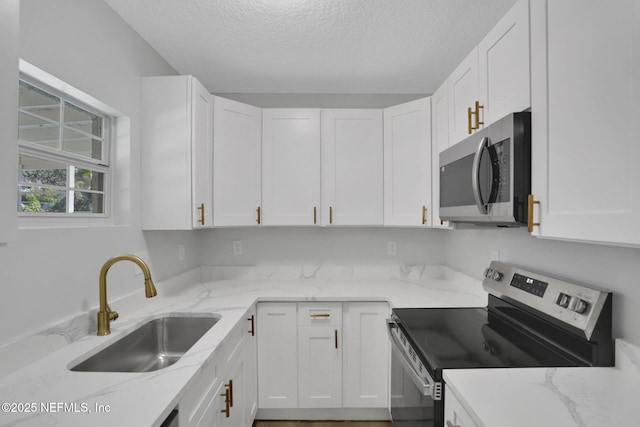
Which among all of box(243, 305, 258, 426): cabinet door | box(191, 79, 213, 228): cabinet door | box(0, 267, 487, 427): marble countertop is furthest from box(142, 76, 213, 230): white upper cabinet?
box(243, 305, 258, 426): cabinet door

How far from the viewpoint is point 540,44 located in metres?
0.97

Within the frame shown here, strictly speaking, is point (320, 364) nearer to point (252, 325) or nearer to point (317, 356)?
point (317, 356)

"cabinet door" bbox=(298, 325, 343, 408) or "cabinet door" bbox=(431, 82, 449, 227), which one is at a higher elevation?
"cabinet door" bbox=(431, 82, 449, 227)

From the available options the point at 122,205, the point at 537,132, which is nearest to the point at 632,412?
the point at 537,132

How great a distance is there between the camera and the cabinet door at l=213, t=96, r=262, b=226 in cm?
214

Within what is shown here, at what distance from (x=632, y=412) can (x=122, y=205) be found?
2.19 metres

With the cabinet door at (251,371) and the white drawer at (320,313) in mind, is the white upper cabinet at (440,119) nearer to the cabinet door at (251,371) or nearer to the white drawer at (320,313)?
the white drawer at (320,313)

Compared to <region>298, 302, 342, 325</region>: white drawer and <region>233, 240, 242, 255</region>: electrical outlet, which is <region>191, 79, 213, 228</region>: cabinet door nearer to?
<region>233, 240, 242, 255</region>: electrical outlet

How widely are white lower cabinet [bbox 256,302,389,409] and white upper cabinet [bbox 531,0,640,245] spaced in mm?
1357

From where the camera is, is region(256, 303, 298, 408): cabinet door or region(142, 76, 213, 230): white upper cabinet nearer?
region(142, 76, 213, 230): white upper cabinet

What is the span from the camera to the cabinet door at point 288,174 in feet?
7.75

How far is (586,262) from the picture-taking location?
118cm

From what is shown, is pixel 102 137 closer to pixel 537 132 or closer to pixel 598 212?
pixel 537 132

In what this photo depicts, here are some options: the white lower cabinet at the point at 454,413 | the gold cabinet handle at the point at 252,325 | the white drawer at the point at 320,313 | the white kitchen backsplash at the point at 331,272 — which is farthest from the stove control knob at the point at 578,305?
the gold cabinet handle at the point at 252,325
